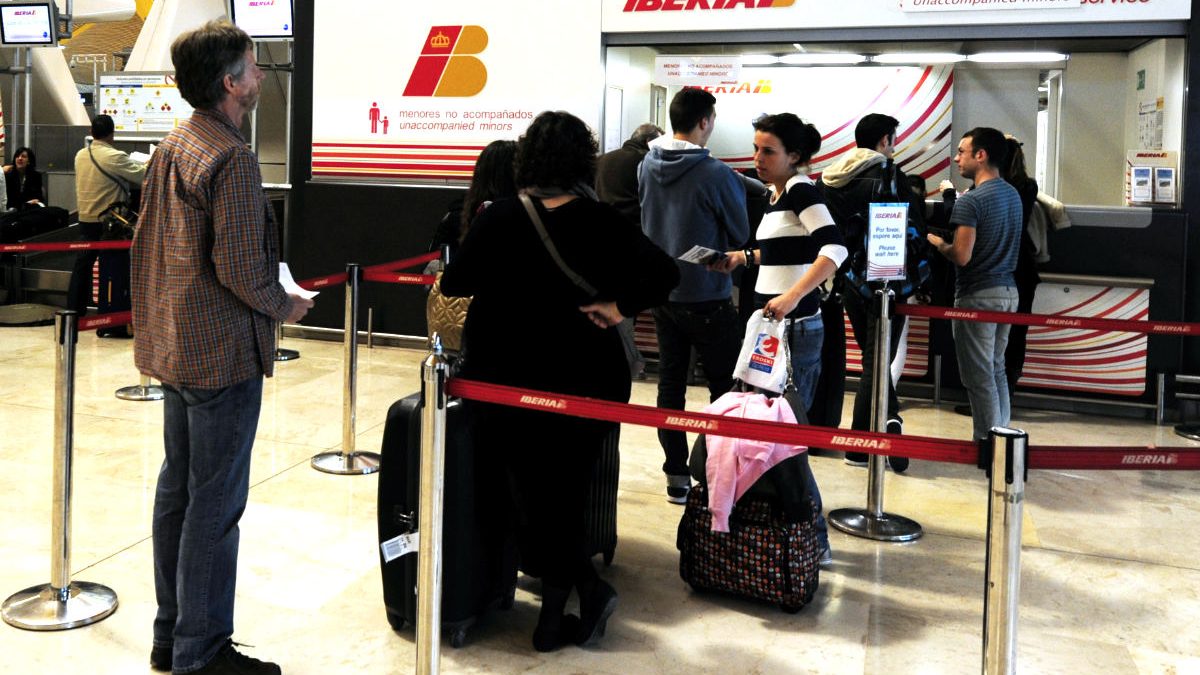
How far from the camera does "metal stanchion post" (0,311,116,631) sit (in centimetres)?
313

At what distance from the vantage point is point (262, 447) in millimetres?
5133

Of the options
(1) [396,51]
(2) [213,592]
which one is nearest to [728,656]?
(2) [213,592]

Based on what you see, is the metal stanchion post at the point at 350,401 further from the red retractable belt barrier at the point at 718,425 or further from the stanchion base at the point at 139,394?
the red retractable belt barrier at the point at 718,425

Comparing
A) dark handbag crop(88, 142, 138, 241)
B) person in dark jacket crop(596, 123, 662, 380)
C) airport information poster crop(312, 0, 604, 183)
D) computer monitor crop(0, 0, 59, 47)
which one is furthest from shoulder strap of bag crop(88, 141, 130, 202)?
person in dark jacket crop(596, 123, 662, 380)

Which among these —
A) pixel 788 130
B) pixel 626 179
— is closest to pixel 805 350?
pixel 788 130

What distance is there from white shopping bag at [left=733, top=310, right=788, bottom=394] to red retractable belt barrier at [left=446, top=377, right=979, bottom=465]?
0.80m

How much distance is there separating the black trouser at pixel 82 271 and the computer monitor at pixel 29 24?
10.9 feet

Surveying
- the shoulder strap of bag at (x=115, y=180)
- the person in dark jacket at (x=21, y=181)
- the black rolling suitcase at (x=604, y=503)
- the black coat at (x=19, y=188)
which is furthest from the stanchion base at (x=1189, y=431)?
the black coat at (x=19, y=188)

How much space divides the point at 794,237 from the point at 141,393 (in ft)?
13.3

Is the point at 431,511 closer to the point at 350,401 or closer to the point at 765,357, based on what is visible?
the point at 765,357

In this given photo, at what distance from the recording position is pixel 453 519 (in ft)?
9.80

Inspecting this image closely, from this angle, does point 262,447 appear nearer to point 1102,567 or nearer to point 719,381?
point 719,381

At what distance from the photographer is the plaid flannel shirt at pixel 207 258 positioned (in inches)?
98.3

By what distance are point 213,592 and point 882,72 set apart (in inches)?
268
